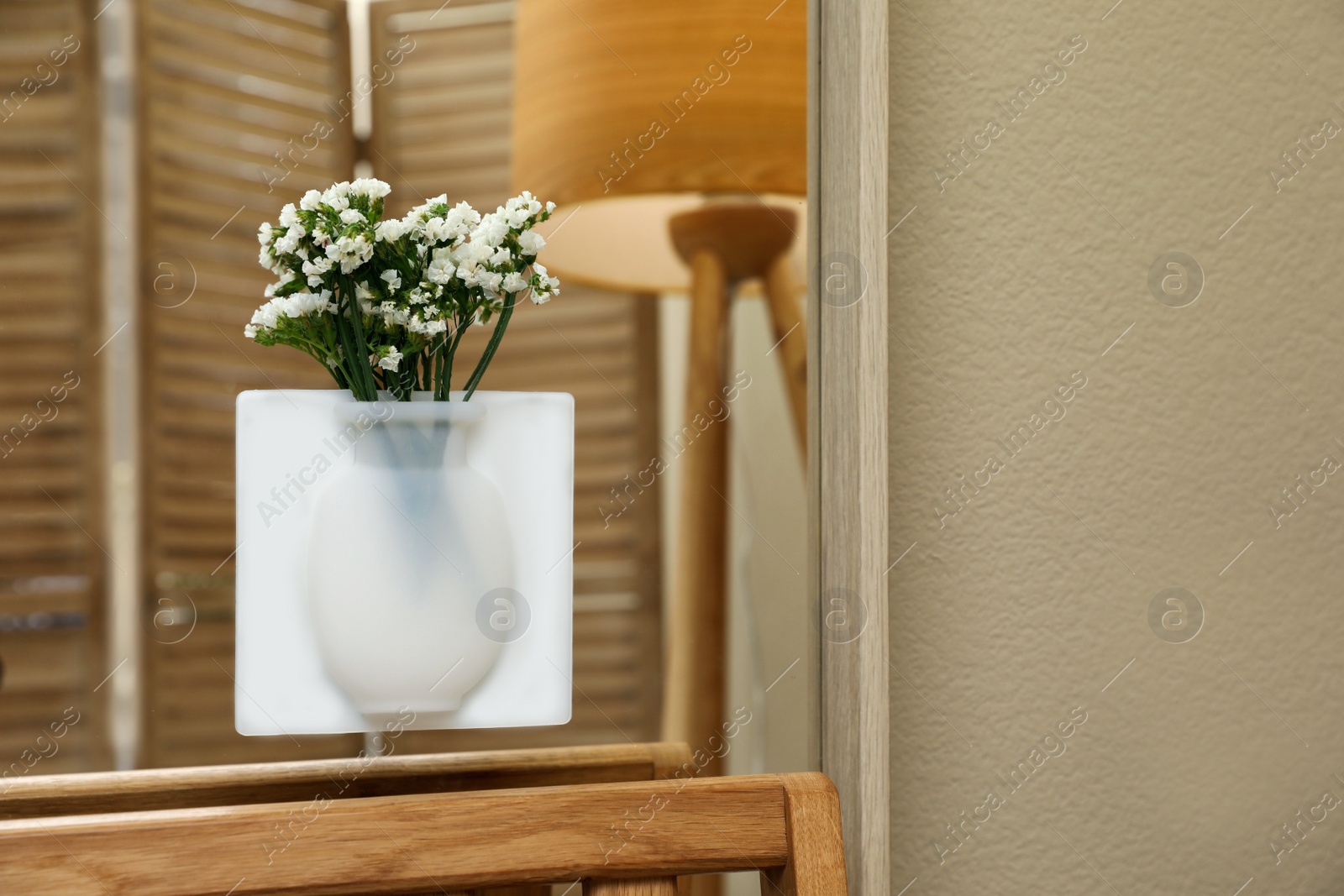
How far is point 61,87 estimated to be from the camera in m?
0.67

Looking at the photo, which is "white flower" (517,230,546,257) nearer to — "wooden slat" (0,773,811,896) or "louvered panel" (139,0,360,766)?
"louvered panel" (139,0,360,766)

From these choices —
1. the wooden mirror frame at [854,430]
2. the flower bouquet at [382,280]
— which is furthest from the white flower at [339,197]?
the wooden mirror frame at [854,430]

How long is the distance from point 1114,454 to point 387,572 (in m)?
0.54

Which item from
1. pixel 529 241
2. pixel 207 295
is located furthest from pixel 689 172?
pixel 207 295

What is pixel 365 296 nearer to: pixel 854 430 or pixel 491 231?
pixel 491 231

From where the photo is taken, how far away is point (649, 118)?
2.39ft

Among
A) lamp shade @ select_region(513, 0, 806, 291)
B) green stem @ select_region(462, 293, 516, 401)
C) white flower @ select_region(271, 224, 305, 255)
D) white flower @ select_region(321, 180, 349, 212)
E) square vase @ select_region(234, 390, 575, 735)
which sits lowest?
square vase @ select_region(234, 390, 575, 735)

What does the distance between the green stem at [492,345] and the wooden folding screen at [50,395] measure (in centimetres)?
26

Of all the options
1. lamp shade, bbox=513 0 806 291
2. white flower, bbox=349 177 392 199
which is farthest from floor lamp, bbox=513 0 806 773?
white flower, bbox=349 177 392 199

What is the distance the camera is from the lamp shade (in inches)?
28.3

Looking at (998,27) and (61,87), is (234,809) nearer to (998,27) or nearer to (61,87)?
(61,87)

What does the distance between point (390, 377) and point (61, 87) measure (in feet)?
1.02

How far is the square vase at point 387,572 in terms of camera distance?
0.62m

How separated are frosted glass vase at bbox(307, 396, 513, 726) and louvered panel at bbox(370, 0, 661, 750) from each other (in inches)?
3.0
